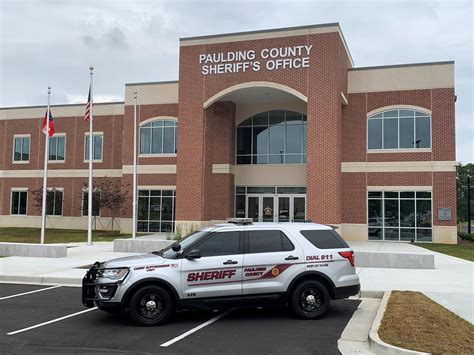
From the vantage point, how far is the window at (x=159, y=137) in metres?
32.1

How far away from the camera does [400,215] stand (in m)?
27.3

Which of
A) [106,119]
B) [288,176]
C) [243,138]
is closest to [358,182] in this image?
[288,176]

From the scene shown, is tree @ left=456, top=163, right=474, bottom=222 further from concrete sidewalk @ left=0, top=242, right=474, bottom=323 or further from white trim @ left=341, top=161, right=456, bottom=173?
concrete sidewalk @ left=0, top=242, right=474, bottom=323

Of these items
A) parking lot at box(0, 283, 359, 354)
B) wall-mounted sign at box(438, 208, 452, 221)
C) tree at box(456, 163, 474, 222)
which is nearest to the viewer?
parking lot at box(0, 283, 359, 354)

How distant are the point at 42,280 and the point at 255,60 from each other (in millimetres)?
16824

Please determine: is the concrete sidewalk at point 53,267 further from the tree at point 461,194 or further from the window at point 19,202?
the tree at point 461,194

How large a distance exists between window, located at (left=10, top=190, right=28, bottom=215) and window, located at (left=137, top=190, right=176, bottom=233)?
1153cm

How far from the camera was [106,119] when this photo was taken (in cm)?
3612

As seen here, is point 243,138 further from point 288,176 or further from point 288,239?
point 288,239

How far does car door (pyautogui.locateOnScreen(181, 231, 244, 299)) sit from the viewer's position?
8375 mm

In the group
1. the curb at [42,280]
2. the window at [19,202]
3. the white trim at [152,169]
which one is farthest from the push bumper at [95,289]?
the window at [19,202]

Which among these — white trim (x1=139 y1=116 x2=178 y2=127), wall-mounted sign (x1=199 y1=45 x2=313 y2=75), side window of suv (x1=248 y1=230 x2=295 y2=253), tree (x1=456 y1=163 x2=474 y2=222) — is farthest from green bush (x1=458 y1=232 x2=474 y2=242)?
tree (x1=456 y1=163 x2=474 y2=222)

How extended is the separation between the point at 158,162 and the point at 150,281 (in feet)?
80.0

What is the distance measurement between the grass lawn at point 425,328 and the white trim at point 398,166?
18744mm
